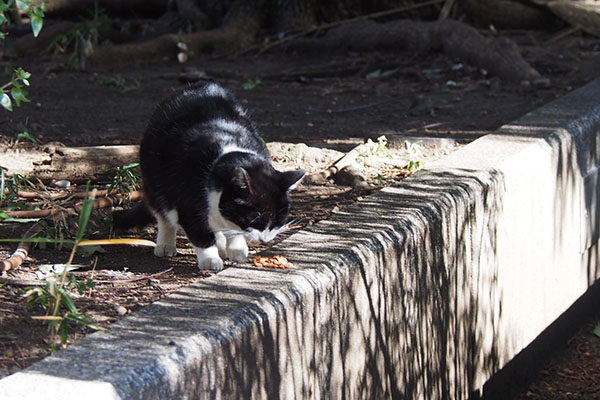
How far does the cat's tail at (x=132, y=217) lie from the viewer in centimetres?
400

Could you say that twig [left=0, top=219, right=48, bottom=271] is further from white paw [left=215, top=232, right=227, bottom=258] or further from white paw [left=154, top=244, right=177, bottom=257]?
white paw [left=215, top=232, right=227, bottom=258]

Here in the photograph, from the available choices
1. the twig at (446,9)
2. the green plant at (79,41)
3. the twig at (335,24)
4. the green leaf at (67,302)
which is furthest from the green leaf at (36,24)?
the twig at (446,9)

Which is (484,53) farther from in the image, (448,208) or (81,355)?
(81,355)

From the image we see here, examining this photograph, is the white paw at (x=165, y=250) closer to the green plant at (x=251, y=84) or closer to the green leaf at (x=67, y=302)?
the green leaf at (x=67, y=302)

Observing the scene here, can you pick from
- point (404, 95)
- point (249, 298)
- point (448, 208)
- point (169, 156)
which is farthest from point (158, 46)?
point (249, 298)

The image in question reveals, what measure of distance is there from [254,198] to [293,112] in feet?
10.8

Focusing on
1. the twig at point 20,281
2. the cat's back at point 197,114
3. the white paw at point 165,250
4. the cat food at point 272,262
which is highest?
the cat's back at point 197,114

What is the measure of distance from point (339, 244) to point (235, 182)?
22.3 inches

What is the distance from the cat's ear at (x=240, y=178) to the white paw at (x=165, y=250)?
66 centimetres

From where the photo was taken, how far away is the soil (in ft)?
10.3

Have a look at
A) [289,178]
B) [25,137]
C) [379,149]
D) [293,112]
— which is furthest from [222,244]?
[293,112]

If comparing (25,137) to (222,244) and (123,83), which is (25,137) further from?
(123,83)

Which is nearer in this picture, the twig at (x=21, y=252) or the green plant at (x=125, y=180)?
the twig at (x=21, y=252)

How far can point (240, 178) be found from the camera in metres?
3.30
